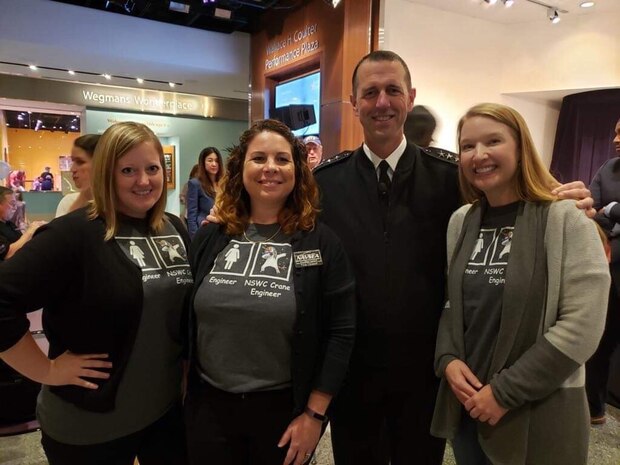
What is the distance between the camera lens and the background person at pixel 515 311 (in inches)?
50.6

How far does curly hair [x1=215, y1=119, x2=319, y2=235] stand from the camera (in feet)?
5.04

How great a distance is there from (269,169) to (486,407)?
3.15 feet

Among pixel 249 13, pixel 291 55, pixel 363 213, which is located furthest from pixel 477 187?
pixel 249 13

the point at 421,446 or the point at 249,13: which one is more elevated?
the point at 249,13

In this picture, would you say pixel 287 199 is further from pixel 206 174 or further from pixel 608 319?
pixel 206 174

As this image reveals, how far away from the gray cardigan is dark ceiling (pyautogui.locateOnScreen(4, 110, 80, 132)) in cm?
777

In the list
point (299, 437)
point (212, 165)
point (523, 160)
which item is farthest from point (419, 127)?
point (212, 165)

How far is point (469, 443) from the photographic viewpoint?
5.06 feet

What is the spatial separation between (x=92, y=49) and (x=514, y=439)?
22.2ft

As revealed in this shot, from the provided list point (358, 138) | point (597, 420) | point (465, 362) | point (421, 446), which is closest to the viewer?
point (465, 362)

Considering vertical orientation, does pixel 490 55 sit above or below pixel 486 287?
above

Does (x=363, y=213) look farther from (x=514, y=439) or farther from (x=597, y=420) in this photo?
(x=597, y=420)

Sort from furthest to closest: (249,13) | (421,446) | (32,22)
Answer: (249,13) → (32,22) → (421,446)

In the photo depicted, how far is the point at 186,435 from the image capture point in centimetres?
150
